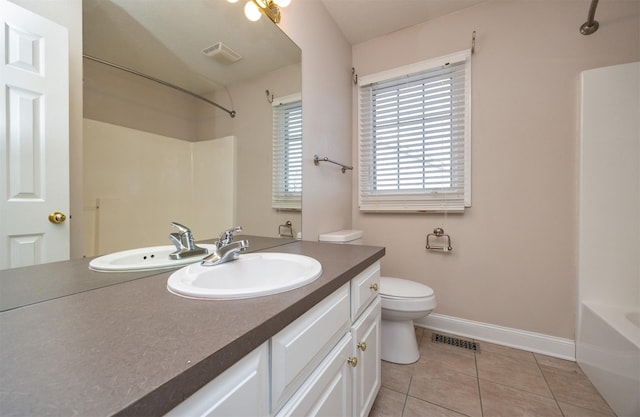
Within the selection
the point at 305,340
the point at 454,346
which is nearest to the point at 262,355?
the point at 305,340

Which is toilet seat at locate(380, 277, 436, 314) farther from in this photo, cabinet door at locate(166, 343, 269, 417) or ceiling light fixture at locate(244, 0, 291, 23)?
ceiling light fixture at locate(244, 0, 291, 23)

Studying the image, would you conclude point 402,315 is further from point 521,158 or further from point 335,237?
point 521,158

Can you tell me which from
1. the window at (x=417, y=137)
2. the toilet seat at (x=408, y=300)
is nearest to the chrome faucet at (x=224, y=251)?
the toilet seat at (x=408, y=300)

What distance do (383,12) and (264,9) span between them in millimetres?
987

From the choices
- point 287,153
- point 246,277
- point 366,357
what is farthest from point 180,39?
point 366,357

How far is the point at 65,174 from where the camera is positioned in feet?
2.16

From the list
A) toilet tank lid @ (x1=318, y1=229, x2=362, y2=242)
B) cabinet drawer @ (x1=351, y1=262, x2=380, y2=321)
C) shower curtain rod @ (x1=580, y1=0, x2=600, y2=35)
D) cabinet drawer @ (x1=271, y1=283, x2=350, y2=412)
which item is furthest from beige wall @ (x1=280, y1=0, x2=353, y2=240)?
shower curtain rod @ (x1=580, y1=0, x2=600, y2=35)

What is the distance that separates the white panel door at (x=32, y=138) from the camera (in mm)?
556

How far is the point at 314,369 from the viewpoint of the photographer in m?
0.69

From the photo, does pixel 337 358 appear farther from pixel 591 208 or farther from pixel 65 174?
pixel 591 208

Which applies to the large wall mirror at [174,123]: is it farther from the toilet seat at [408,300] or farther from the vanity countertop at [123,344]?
the toilet seat at [408,300]

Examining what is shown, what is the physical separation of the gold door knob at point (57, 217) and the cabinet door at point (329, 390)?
709 millimetres

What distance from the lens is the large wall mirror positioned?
28.8 inches

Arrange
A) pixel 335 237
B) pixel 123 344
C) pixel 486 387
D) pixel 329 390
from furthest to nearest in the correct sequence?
pixel 335 237
pixel 486 387
pixel 329 390
pixel 123 344
